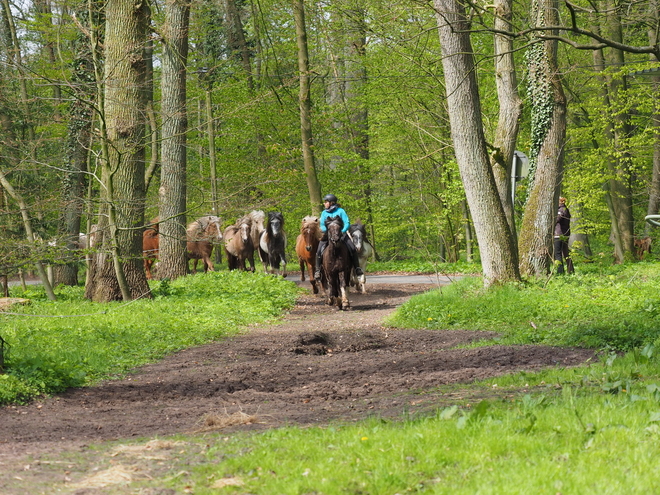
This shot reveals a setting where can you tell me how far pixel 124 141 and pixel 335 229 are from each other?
5.05 meters

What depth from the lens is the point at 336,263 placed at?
58.6 feet

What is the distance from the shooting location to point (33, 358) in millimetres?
8953

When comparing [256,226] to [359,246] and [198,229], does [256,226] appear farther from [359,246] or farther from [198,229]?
[198,229]

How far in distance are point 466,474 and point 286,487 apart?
109cm

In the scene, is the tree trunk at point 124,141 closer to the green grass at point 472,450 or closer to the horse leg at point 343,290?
the horse leg at point 343,290

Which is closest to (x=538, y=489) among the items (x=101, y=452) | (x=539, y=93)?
(x=101, y=452)

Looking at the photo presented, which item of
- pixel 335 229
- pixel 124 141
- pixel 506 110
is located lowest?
pixel 335 229

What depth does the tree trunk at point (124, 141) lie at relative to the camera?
1527cm

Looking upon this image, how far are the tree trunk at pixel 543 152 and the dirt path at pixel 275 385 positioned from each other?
512cm

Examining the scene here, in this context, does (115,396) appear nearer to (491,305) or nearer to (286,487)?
(286,487)

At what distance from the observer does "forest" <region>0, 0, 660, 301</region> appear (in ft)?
47.7

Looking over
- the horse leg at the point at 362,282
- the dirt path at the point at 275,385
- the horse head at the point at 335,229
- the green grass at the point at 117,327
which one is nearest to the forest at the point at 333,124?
the green grass at the point at 117,327

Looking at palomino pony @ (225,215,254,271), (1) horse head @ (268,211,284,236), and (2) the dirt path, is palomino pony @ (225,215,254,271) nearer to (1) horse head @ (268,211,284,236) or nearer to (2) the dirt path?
(1) horse head @ (268,211,284,236)

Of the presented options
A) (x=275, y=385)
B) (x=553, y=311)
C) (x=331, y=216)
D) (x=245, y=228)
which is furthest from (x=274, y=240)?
(x=275, y=385)
